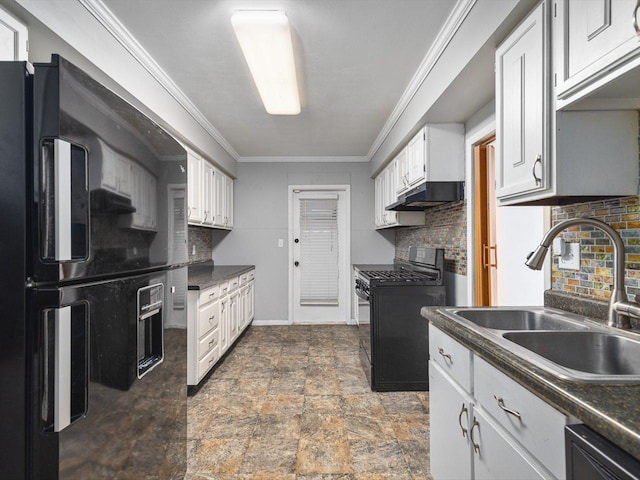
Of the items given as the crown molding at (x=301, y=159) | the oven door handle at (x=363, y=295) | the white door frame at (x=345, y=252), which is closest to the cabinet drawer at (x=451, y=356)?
the oven door handle at (x=363, y=295)

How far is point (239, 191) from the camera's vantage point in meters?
5.29

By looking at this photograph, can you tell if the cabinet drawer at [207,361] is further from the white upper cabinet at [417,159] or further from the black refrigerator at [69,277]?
the white upper cabinet at [417,159]

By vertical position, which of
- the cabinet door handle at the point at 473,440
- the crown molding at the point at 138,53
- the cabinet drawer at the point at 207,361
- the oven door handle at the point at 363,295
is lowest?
the cabinet drawer at the point at 207,361

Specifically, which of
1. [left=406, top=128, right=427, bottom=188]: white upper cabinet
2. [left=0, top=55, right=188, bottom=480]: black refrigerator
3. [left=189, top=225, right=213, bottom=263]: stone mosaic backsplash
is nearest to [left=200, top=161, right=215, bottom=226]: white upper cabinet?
[left=189, top=225, right=213, bottom=263]: stone mosaic backsplash

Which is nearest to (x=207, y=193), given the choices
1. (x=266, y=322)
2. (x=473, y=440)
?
(x=266, y=322)

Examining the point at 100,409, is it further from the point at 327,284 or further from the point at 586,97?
the point at 327,284

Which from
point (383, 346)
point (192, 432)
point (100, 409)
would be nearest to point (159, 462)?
point (100, 409)

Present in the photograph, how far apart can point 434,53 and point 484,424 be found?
2.13 m

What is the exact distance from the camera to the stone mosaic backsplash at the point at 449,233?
287 centimetres

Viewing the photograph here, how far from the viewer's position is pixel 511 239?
7.52ft

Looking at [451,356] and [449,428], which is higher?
[451,356]

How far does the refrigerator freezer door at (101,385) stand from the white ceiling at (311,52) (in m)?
1.46

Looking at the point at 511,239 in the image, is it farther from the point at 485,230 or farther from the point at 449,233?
the point at 449,233

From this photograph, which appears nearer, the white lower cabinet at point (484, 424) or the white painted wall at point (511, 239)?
the white lower cabinet at point (484, 424)
